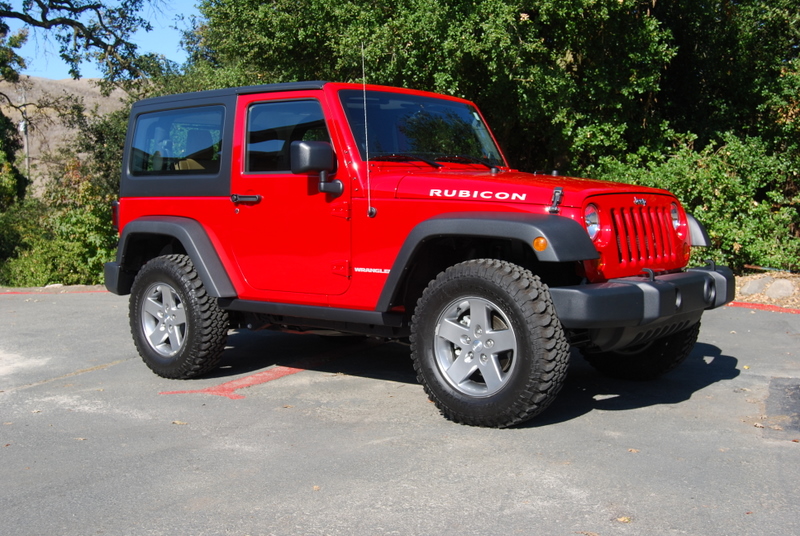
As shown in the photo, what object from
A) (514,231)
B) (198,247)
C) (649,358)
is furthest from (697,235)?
(198,247)

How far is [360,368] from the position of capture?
23.4ft

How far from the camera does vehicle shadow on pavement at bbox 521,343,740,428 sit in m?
5.68

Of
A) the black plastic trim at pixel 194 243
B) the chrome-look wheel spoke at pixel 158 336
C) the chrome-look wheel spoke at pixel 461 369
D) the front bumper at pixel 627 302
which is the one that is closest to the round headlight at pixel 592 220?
the front bumper at pixel 627 302

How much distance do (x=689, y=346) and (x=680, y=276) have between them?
3.35 ft

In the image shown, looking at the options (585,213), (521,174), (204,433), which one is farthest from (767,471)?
(204,433)

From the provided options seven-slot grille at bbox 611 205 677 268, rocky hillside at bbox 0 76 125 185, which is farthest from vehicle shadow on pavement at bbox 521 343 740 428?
rocky hillside at bbox 0 76 125 185

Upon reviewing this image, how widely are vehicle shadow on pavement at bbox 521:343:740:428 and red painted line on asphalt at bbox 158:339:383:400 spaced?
2.01 meters

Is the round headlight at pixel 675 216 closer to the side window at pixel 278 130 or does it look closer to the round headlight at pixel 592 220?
the round headlight at pixel 592 220

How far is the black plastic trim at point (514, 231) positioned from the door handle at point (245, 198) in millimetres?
1361

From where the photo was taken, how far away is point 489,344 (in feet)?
16.8

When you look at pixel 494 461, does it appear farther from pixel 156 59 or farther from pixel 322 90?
pixel 156 59

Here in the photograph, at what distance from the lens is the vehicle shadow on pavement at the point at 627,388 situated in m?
5.68

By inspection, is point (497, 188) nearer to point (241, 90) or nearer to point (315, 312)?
point (315, 312)

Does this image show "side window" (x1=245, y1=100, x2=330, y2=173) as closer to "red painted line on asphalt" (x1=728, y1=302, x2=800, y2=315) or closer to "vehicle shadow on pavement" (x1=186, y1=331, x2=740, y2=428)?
"vehicle shadow on pavement" (x1=186, y1=331, x2=740, y2=428)
